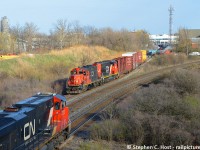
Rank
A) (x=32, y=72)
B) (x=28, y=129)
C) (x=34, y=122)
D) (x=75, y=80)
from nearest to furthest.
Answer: (x=28, y=129) → (x=34, y=122) → (x=75, y=80) → (x=32, y=72)

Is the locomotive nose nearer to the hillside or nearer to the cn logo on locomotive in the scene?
the hillside

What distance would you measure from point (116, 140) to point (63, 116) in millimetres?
2993

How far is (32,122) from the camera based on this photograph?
37.1 ft

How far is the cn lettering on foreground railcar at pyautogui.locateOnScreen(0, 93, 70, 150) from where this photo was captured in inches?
373

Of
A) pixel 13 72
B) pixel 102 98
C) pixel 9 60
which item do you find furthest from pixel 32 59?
pixel 102 98

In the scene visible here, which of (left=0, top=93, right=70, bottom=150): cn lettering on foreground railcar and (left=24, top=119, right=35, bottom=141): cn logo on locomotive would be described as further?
(left=24, top=119, right=35, bottom=141): cn logo on locomotive

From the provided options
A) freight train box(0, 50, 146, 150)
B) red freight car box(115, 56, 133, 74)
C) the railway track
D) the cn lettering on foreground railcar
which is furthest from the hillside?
the cn lettering on foreground railcar

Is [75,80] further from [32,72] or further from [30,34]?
[30,34]

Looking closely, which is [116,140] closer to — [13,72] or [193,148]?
[193,148]

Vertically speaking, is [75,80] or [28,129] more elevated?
[28,129]

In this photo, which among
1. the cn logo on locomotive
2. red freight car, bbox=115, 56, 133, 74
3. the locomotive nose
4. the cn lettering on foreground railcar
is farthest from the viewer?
red freight car, bbox=115, 56, 133, 74

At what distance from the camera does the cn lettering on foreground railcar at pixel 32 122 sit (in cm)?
947

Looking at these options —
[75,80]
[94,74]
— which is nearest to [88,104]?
[75,80]

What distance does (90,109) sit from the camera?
22.4 m
